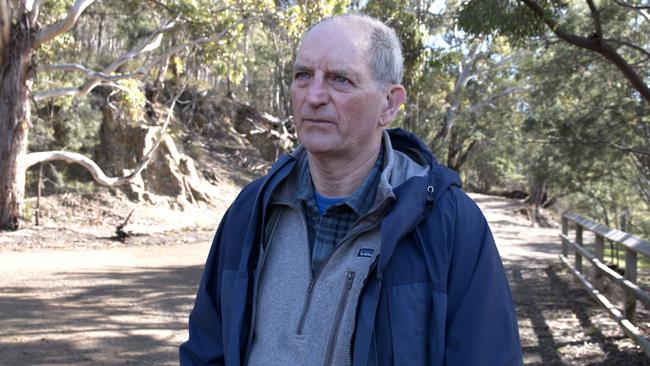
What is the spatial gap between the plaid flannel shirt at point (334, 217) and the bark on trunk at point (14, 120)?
12.8 meters

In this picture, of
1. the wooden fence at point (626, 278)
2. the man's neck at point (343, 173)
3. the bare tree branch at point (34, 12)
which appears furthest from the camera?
the bare tree branch at point (34, 12)

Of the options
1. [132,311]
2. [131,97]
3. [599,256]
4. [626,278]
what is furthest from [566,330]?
[131,97]

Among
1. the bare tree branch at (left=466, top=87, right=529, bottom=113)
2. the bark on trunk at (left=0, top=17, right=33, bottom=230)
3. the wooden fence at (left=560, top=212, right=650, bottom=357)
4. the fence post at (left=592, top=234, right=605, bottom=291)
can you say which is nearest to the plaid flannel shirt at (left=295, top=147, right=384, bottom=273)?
the wooden fence at (left=560, top=212, right=650, bottom=357)

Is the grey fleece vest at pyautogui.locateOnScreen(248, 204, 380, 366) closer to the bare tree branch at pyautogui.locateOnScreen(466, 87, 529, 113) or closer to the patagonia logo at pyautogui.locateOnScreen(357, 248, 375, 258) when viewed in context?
the patagonia logo at pyautogui.locateOnScreen(357, 248, 375, 258)

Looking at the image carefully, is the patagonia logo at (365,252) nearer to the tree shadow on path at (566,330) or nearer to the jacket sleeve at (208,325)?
the jacket sleeve at (208,325)

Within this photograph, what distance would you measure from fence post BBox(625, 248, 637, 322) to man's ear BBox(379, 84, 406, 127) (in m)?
4.34

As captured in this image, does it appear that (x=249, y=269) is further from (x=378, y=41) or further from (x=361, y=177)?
(x=378, y=41)

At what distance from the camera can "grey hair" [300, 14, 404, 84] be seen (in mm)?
2018

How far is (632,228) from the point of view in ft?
95.7

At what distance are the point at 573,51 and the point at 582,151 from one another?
2.42 m

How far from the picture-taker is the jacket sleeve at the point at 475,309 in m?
1.77

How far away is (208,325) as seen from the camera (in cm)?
218

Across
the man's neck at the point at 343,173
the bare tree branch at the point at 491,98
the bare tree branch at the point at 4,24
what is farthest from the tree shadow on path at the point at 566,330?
the bare tree branch at the point at 491,98

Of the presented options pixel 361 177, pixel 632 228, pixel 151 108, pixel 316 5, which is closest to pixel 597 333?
pixel 361 177
